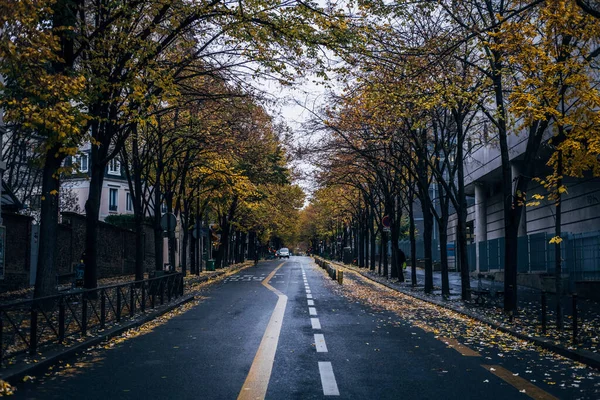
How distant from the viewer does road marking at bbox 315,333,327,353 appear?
33.5 ft

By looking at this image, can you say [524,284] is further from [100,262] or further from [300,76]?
[100,262]

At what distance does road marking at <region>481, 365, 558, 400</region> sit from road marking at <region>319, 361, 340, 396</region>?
7.36 feet

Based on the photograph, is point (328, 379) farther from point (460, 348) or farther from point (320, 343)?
point (460, 348)

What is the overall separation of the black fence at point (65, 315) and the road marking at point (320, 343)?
168 inches

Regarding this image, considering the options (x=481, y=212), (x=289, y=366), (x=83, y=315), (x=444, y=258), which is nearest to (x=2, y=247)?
(x=83, y=315)

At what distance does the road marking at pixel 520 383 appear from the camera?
719cm

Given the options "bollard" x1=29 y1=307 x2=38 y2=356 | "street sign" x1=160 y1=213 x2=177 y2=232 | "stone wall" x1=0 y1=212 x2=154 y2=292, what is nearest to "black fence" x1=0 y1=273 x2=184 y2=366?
"bollard" x1=29 y1=307 x2=38 y2=356

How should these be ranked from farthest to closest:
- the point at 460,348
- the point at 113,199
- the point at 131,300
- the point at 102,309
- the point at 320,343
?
the point at 113,199
the point at 131,300
the point at 102,309
the point at 320,343
the point at 460,348

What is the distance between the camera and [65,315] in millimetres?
10609

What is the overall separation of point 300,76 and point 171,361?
8372 millimetres

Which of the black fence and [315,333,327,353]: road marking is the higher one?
the black fence

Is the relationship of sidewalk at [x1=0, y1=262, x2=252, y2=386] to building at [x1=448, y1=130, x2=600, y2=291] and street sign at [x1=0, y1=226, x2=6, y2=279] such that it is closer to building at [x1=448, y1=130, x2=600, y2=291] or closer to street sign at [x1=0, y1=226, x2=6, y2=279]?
street sign at [x1=0, y1=226, x2=6, y2=279]

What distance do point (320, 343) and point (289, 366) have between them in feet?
7.34

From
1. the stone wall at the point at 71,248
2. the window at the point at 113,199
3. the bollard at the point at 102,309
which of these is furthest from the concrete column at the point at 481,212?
the window at the point at 113,199
